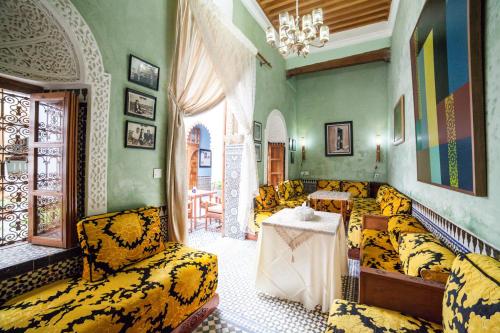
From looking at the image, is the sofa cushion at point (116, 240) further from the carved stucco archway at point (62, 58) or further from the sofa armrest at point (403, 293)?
the sofa armrest at point (403, 293)

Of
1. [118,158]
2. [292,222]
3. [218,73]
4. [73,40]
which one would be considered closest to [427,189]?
[292,222]

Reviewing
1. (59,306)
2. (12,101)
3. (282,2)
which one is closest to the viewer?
(59,306)

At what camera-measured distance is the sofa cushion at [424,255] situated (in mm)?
1460

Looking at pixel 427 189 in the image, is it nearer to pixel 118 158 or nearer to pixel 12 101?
pixel 118 158

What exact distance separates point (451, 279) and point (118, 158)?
271 cm

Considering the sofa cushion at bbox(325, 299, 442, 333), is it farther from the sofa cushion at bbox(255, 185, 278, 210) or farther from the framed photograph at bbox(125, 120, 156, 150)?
A: the sofa cushion at bbox(255, 185, 278, 210)

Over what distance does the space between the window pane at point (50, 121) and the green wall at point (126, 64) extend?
39 centimetres

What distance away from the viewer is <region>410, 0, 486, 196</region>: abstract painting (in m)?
1.34

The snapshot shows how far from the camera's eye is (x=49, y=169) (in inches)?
77.7

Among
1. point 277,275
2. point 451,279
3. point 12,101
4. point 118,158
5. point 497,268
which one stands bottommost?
point 277,275

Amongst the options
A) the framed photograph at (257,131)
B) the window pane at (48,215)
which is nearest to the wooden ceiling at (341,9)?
the framed photograph at (257,131)

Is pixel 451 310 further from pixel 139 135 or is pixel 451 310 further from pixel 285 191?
pixel 285 191

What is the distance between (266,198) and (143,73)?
292cm

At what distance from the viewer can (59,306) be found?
54.2 inches
